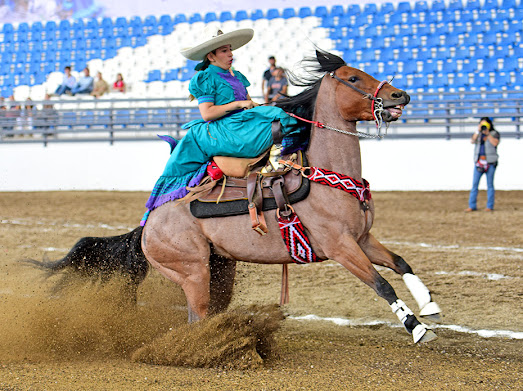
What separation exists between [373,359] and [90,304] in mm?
2131

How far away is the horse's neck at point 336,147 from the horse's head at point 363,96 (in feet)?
0.23

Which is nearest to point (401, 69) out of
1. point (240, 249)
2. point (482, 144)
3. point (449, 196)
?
point (449, 196)

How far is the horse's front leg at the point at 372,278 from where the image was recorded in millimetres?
3451

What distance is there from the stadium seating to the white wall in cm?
408

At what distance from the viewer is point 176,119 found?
16.2 metres

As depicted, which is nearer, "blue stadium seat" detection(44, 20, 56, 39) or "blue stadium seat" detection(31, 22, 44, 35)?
"blue stadium seat" detection(44, 20, 56, 39)

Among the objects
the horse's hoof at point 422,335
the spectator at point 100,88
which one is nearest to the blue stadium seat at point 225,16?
the spectator at point 100,88

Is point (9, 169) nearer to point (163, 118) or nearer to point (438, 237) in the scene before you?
point (163, 118)

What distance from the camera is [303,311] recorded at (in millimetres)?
5254

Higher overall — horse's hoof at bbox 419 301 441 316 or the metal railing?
the metal railing

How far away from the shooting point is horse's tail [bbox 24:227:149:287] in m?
4.43

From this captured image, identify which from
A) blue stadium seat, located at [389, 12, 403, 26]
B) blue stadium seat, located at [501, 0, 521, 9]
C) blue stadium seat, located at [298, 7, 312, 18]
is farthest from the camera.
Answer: blue stadium seat, located at [298, 7, 312, 18]

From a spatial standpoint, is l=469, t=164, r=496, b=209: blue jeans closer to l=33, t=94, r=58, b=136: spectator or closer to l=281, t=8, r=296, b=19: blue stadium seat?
l=33, t=94, r=58, b=136: spectator

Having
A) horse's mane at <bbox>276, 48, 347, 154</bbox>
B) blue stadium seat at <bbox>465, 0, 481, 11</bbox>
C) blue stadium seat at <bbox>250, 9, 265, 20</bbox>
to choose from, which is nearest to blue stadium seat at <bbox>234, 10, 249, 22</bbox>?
blue stadium seat at <bbox>250, 9, 265, 20</bbox>
